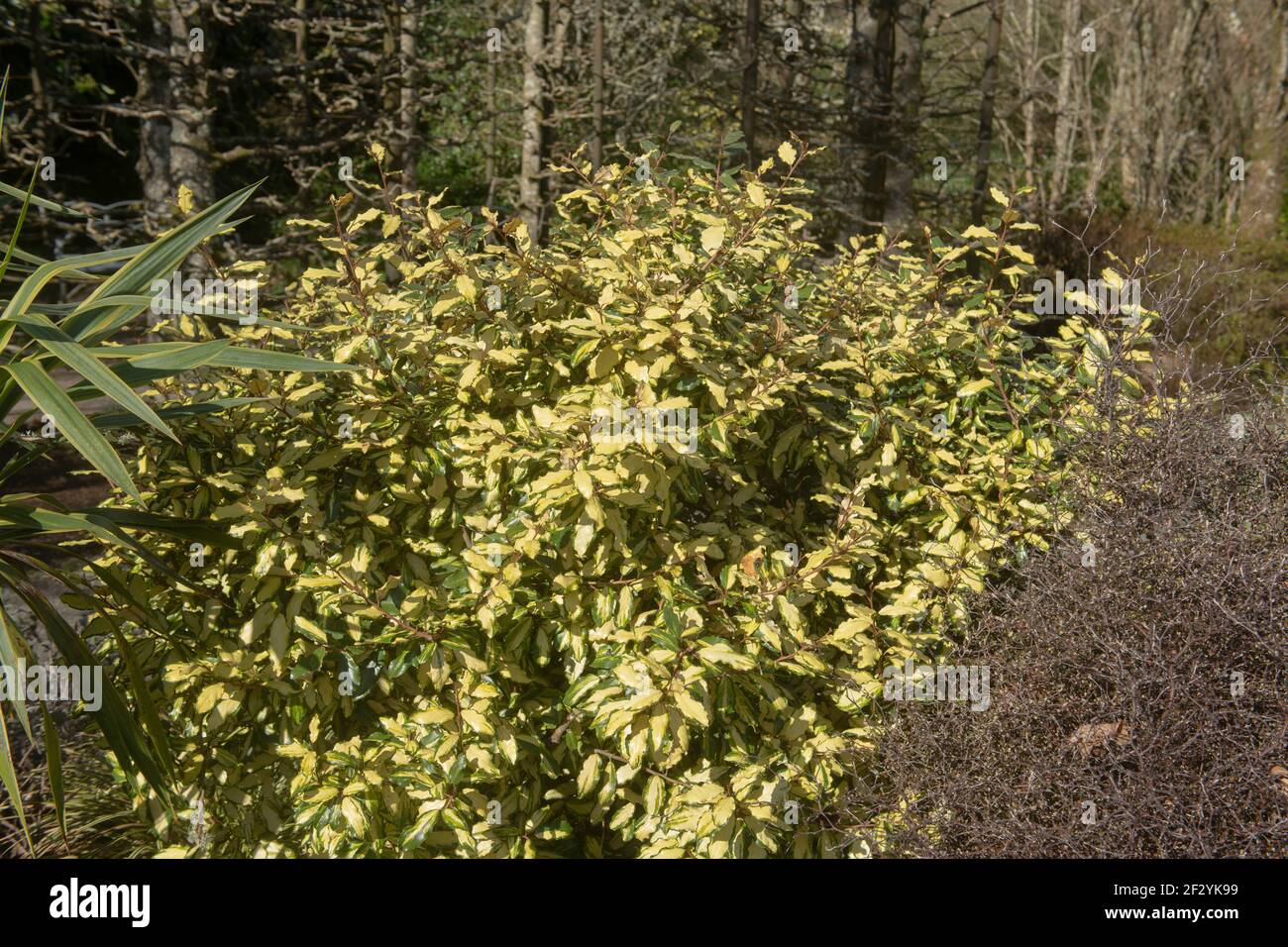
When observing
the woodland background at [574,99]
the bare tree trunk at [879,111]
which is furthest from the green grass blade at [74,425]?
the bare tree trunk at [879,111]

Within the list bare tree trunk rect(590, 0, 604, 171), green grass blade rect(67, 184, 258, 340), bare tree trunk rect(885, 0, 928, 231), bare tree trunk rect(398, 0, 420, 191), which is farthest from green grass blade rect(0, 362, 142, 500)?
bare tree trunk rect(885, 0, 928, 231)

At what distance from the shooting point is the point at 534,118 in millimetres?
8312

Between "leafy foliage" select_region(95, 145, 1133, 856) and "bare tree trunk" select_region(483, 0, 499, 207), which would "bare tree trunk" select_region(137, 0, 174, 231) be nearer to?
"bare tree trunk" select_region(483, 0, 499, 207)

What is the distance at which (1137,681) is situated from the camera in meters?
2.71

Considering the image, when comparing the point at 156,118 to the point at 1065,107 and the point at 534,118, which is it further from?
the point at 1065,107

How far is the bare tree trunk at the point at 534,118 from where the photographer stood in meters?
8.18

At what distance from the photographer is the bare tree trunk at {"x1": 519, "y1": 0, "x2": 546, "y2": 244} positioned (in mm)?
8180

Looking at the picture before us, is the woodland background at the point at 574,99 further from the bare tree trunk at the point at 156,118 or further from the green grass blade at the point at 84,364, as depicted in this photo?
the green grass blade at the point at 84,364

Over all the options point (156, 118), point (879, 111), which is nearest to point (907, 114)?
point (879, 111)

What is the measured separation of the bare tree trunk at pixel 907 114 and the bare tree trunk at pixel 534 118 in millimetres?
3054

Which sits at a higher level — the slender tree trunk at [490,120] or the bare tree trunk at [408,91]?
the slender tree trunk at [490,120]

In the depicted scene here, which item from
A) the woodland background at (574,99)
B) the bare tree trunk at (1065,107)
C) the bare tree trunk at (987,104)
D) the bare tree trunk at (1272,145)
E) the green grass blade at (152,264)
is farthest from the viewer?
the bare tree trunk at (1065,107)

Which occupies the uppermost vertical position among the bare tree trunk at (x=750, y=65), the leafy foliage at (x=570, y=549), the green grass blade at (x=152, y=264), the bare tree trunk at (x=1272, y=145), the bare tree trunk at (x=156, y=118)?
the bare tree trunk at (x=1272, y=145)

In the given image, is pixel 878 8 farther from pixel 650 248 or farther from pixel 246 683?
pixel 246 683
